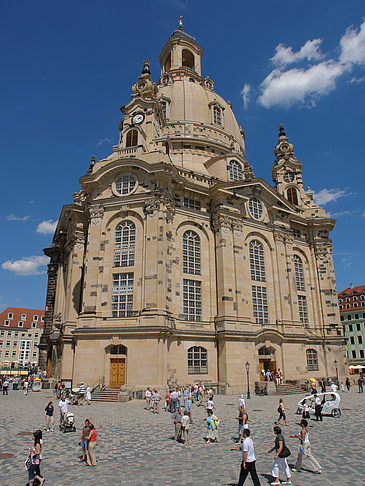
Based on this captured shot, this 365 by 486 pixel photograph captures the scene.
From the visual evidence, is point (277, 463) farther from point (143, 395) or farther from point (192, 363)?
point (192, 363)

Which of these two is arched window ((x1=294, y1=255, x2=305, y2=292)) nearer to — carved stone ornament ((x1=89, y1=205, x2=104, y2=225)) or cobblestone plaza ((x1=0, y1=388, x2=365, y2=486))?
cobblestone plaza ((x1=0, y1=388, x2=365, y2=486))

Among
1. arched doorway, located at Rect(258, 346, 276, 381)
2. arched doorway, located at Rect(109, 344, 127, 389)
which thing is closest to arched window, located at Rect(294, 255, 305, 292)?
arched doorway, located at Rect(258, 346, 276, 381)

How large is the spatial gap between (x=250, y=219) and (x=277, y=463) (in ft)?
116

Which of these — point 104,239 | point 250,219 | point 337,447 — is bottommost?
point 337,447

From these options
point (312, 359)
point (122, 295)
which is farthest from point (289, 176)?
point (122, 295)

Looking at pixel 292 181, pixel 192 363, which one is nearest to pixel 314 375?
pixel 192 363

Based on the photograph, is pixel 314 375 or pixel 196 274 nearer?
pixel 196 274

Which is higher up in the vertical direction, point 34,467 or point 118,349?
point 118,349

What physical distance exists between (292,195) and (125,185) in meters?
28.0

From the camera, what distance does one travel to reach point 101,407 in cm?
2702

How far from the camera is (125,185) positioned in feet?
131

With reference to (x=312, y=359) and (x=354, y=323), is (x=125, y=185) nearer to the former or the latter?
(x=312, y=359)

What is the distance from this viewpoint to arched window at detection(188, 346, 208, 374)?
36.2 metres

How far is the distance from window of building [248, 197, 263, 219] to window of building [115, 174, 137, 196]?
14.7 meters
